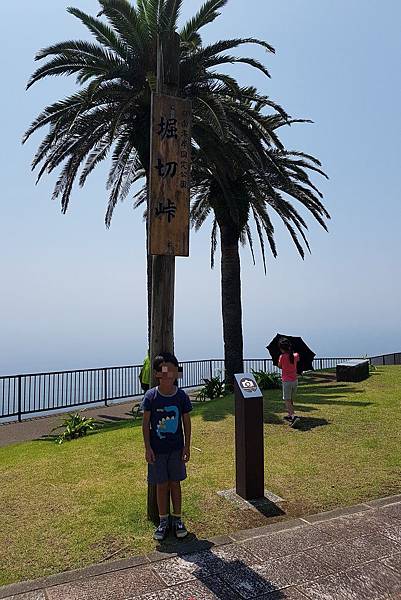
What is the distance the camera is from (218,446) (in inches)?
309

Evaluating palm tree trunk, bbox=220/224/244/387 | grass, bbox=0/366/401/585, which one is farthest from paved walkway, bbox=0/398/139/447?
palm tree trunk, bbox=220/224/244/387

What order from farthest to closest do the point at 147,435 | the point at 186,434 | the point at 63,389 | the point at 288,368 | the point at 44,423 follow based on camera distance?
the point at 63,389
the point at 44,423
the point at 288,368
the point at 186,434
the point at 147,435

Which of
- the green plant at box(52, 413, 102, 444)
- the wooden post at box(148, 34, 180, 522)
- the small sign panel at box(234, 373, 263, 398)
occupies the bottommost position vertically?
the green plant at box(52, 413, 102, 444)

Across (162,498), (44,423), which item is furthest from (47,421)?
(162,498)

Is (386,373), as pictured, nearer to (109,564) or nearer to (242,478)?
(242,478)

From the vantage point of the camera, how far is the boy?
4.50 m

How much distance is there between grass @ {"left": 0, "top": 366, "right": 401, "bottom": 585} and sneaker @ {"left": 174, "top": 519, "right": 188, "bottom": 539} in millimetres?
206

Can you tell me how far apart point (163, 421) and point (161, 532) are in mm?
1016

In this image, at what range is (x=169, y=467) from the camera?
179 inches

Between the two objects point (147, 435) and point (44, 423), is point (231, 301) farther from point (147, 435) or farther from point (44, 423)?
point (147, 435)

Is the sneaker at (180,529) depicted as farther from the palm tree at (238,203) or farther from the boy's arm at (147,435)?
the palm tree at (238,203)

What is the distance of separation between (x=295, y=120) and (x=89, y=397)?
11.4 meters

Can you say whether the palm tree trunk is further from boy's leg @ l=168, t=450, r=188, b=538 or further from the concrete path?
boy's leg @ l=168, t=450, r=188, b=538

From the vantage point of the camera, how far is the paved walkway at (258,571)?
3.45 metres
